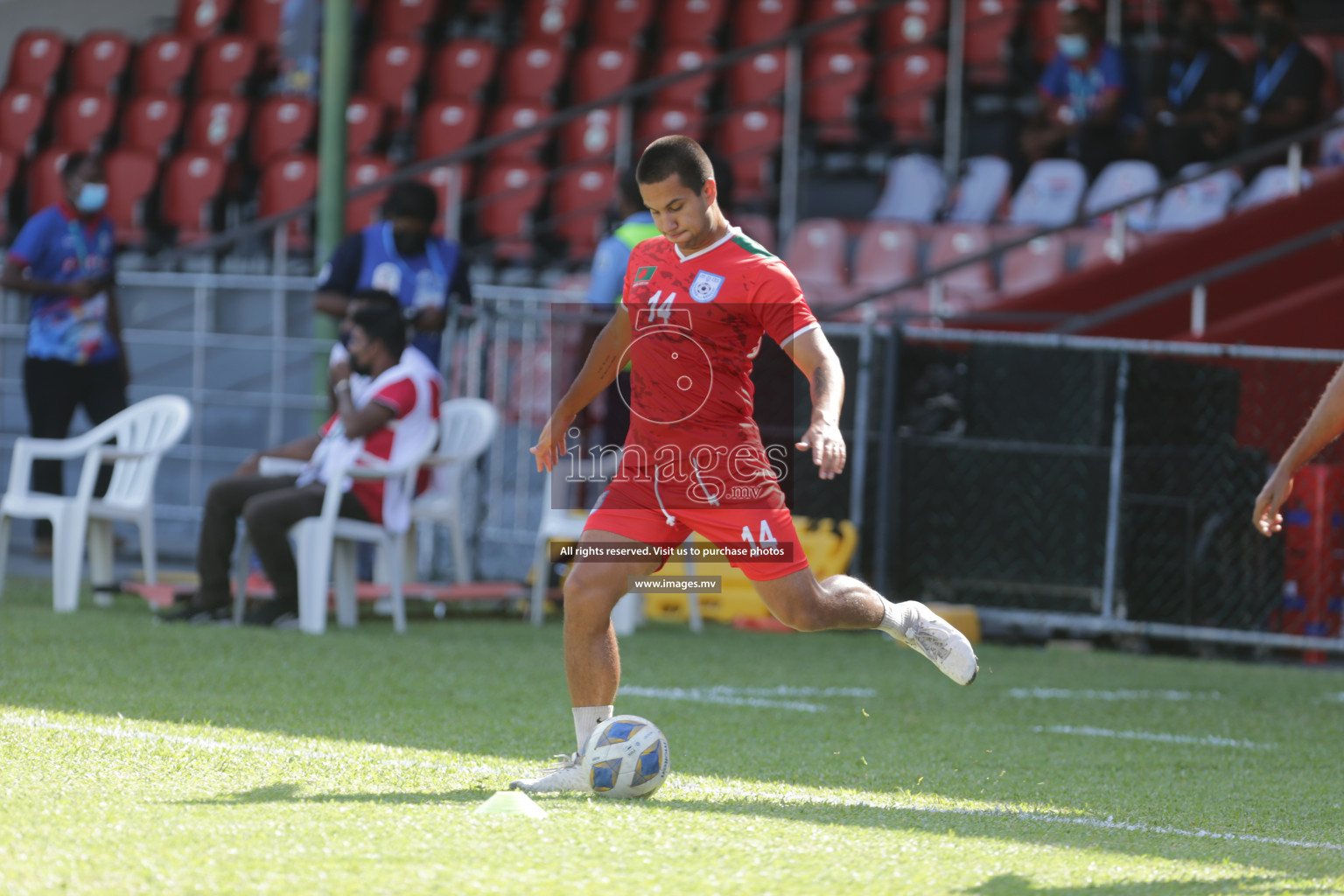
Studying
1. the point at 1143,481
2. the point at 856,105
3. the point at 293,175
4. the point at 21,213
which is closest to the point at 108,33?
the point at 21,213

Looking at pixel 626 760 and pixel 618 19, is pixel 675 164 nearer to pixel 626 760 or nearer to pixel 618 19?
pixel 626 760

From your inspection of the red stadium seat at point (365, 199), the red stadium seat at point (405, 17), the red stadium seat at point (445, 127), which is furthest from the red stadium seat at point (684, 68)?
the red stadium seat at point (405, 17)

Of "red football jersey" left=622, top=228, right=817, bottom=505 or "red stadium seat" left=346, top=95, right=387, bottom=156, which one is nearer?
"red football jersey" left=622, top=228, right=817, bottom=505

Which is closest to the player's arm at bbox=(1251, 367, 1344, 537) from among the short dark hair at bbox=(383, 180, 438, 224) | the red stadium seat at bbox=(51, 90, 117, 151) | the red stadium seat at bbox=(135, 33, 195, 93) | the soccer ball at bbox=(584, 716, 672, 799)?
the soccer ball at bbox=(584, 716, 672, 799)

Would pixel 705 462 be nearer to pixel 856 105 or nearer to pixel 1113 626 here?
pixel 1113 626

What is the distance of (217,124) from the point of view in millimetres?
17406

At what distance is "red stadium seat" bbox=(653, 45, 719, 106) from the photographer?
16453 millimetres

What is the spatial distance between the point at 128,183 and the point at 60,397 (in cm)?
638

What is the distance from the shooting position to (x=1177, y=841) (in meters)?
4.59

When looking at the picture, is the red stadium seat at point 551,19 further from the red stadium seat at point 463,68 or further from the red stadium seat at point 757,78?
the red stadium seat at point 757,78

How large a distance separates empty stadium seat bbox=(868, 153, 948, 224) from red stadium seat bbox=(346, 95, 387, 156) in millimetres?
5056

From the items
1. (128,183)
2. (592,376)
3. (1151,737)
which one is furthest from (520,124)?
(592,376)

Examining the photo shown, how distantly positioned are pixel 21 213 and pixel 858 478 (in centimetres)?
1043

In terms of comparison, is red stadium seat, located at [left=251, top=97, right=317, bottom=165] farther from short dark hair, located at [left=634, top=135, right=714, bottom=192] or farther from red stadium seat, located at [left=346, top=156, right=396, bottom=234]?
short dark hair, located at [left=634, top=135, right=714, bottom=192]
